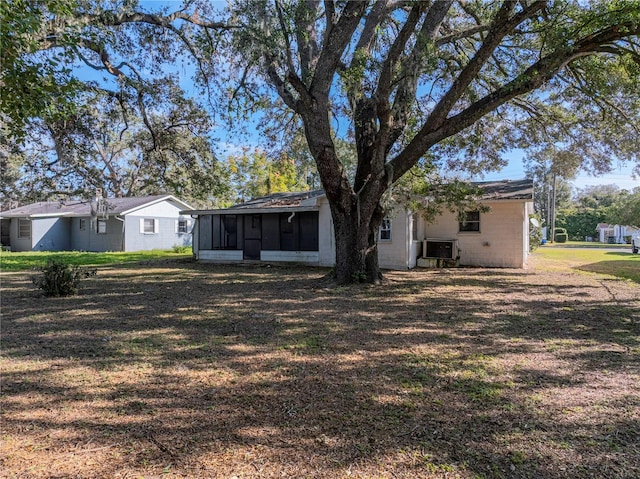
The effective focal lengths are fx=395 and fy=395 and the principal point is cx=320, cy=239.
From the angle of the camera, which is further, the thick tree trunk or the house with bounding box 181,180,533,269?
the house with bounding box 181,180,533,269

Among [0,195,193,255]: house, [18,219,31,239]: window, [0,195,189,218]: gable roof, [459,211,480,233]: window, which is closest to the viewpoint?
[459,211,480,233]: window

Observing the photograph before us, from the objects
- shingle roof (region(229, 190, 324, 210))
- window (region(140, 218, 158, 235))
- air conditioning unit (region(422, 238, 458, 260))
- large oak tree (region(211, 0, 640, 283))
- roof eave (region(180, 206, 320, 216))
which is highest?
large oak tree (region(211, 0, 640, 283))

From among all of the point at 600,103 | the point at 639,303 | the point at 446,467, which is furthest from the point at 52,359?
the point at 600,103

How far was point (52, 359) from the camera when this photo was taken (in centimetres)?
434

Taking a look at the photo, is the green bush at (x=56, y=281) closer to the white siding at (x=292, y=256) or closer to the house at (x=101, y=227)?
the white siding at (x=292, y=256)

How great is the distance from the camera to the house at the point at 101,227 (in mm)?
23172

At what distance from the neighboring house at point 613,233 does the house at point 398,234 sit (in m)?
35.3

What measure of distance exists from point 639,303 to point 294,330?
263 inches

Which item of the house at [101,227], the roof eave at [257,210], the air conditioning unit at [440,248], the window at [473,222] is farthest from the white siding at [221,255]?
the window at [473,222]

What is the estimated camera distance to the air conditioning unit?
49.0 ft

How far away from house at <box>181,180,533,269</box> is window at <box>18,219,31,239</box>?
46.4 feet

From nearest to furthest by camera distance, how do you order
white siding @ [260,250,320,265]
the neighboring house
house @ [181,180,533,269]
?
house @ [181,180,533,269] < white siding @ [260,250,320,265] < the neighboring house

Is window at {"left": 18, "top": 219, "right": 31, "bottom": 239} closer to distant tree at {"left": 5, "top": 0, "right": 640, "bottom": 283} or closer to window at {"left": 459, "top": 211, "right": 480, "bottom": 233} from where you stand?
distant tree at {"left": 5, "top": 0, "right": 640, "bottom": 283}

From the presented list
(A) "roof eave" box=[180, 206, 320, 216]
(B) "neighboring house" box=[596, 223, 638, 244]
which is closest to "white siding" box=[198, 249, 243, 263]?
(A) "roof eave" box=[180, 206, 320, 216]
